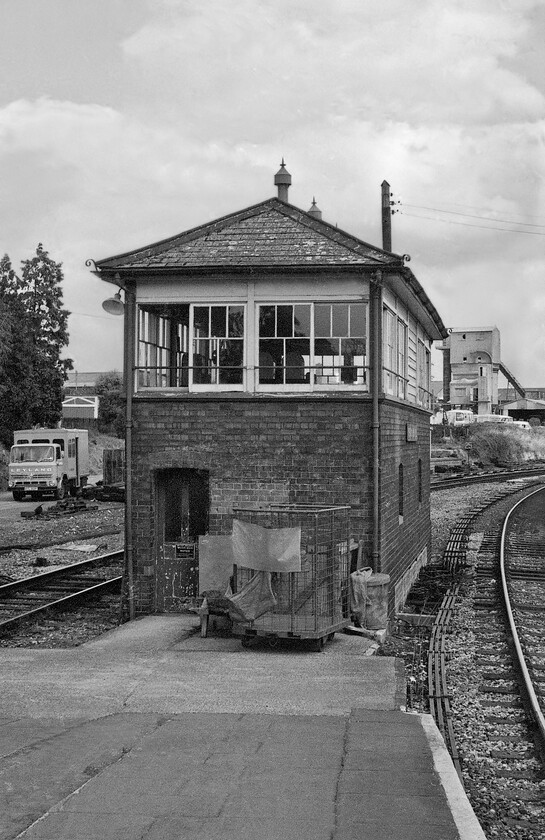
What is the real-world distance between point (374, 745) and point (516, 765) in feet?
4.71

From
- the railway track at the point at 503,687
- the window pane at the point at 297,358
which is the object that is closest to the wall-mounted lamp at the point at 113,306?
the window pane at the point at 297,358

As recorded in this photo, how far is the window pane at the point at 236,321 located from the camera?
14.4 m

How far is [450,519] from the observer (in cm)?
3084

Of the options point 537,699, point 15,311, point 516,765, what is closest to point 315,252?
point 537,699

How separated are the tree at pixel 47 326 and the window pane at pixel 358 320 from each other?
37828mm

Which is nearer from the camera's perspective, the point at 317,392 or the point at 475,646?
the point at 475,646

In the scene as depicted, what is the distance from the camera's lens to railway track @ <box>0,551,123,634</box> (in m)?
15.0

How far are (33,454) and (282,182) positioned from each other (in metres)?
23.2

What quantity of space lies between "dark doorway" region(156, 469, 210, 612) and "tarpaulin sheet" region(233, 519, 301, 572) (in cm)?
278

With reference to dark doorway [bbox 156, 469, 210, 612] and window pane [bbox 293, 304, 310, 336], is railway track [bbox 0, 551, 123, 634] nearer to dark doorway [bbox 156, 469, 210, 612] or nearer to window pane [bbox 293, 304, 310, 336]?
dark doorway [bbox 156, 469, 210, 612]

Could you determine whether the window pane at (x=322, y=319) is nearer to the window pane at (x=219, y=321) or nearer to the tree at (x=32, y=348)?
the window pane at (x=219, y=321)

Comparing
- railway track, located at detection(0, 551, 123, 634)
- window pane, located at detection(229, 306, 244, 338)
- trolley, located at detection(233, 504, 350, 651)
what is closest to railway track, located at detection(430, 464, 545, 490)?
railway track, located at detection(0, 551, 123, 634)

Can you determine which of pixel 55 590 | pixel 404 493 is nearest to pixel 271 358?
pixel 404 493

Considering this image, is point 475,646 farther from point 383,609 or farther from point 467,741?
point 467,741
